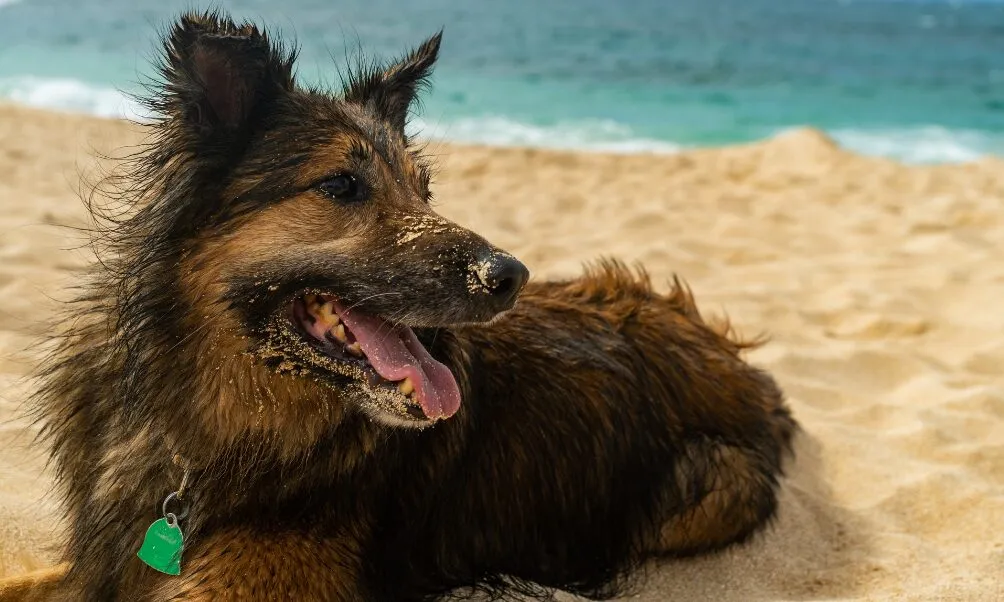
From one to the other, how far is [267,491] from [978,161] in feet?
35.5

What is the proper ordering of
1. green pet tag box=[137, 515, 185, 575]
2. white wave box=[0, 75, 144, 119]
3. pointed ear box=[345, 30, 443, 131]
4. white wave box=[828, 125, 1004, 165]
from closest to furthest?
green pet tag box=[137, 515, 185, 575], pointed ear box=[345, 30, 443, 131], white wave box=[828, 125, 1004, 165], white wave box=[0, 75, 144, 119]

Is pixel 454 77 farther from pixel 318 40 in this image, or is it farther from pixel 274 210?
pixel 274 210

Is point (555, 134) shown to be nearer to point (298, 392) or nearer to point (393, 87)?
point (393, 87)

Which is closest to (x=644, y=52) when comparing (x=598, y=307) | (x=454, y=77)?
(x=454, y=77)

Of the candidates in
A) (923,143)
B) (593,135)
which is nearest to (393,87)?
(593,135)

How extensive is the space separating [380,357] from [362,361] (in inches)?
2.5

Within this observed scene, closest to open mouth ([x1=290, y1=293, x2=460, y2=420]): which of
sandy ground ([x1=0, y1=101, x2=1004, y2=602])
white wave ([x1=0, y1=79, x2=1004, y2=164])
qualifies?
sandy ground ([x1=0, y1=101, x2=1004, y2=602])

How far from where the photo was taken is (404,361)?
108 inches

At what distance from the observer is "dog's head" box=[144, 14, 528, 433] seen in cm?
264

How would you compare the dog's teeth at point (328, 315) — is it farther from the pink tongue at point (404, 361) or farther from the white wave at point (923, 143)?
the white wave at point (923, 143)

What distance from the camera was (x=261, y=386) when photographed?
2.76 meters

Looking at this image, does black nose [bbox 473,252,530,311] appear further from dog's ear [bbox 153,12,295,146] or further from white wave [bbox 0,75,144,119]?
white wave [bbox 0,75,144,119]

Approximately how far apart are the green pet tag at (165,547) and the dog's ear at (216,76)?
→ 43.6 inches

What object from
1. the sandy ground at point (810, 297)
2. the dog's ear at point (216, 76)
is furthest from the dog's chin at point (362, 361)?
the sandy ground at point (810, 297)
